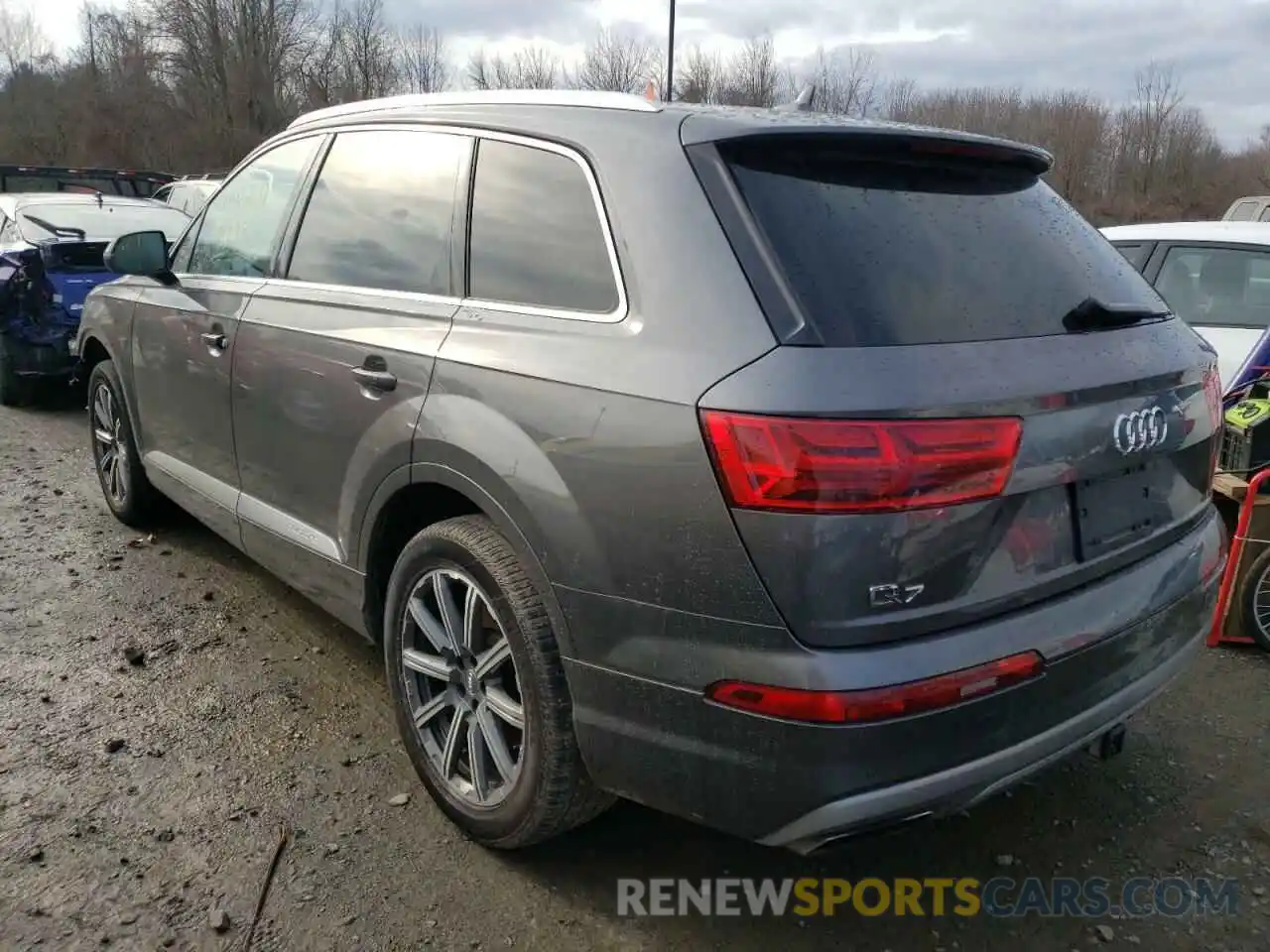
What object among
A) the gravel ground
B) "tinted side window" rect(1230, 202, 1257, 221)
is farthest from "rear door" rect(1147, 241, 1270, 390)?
"tinted side window" rect(1230, 202, 1257, 221)

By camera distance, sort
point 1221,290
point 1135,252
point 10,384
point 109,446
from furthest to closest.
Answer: point 10,384, point 1135,252, point 1221,290, point 109,446

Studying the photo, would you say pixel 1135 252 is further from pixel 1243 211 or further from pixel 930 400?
pixel 1243 211

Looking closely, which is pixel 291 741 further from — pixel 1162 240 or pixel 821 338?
pixel 1162 240

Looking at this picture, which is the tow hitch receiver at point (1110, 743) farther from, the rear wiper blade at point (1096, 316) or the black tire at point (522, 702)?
the black tire at point (522, 702)

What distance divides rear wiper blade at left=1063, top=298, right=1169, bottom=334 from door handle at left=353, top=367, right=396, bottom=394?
1.70m

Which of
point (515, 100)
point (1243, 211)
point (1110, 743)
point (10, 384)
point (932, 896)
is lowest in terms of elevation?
point (932, 896)

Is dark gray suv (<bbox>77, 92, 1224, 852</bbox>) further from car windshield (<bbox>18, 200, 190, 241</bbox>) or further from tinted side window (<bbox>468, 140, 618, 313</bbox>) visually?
car windshield (<bbox>18, 200, 190, 241</bbox>)

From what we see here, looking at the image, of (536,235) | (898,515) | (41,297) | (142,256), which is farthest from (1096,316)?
(41,297)

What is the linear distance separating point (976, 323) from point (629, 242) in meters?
0.77

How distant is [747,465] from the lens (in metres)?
1.83

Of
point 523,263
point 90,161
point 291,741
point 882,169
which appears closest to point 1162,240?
point 882,169

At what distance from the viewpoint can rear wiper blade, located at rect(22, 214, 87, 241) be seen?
305 inches

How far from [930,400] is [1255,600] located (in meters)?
2.87

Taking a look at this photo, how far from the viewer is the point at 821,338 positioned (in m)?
1.89
